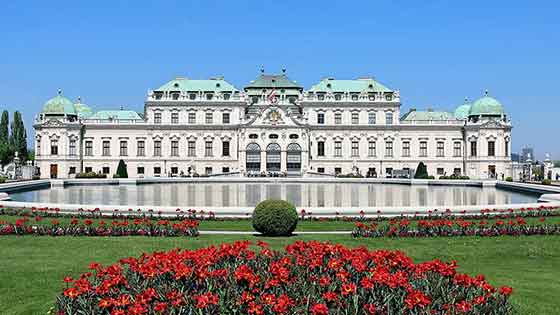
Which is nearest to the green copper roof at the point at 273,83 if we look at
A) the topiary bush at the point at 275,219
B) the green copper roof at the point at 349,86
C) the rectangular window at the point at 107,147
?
the green copper roof at the point at 349,86

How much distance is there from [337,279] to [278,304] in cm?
171

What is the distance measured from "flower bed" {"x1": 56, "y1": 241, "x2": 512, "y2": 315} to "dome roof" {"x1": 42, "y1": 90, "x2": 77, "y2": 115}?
3209 inches

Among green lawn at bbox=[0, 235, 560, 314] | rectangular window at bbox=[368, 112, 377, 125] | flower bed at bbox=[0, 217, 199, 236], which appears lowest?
green lawn at bbox=[0, 235, 560, 314]

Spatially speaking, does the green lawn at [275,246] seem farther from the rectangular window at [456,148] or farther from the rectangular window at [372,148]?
the rectangular window at [456,148]

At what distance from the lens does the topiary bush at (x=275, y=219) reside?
19391 mm

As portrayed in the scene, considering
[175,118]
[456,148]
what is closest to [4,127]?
[175,118]

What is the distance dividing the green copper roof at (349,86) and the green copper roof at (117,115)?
1110 inches

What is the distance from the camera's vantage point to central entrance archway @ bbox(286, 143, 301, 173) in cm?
8244

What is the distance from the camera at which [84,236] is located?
18.9 meters

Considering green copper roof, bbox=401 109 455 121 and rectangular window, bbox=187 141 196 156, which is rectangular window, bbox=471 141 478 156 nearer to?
green copper roof, bbox=401 109 455 121

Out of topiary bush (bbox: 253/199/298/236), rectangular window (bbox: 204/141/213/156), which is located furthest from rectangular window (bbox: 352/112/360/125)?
topiary bush (bbox: 253/199/298/236)

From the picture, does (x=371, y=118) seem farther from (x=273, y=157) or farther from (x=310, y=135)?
(x=273, y=157)

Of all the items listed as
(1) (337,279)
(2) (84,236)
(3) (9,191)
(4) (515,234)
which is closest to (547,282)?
(1) (337,279)

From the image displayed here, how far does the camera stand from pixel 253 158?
8294 centimetres
